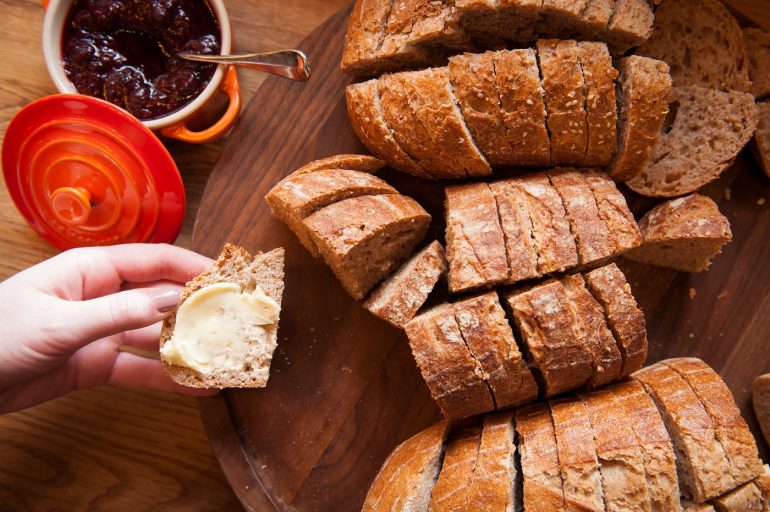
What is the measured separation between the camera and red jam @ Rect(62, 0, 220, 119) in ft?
9.41

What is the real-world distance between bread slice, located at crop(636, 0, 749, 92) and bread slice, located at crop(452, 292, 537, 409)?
160 cm

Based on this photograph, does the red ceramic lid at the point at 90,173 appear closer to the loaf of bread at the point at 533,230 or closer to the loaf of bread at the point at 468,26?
the loaf of bread at the point at 468,26

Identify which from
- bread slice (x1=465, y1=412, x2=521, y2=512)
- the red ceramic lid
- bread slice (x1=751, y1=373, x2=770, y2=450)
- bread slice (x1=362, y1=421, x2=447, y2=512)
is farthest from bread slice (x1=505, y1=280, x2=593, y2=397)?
the red ceramic lid

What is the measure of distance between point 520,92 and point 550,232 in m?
0.64

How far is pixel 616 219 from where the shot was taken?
9.16 feet

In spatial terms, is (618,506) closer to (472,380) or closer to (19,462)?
→ (472,380)

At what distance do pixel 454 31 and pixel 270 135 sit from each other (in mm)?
1084

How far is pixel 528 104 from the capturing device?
8.91ft

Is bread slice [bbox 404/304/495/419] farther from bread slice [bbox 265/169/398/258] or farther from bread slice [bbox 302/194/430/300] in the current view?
bread slice [bbox 265/169/398/258]

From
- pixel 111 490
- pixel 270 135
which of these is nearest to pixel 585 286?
pixel 270 135

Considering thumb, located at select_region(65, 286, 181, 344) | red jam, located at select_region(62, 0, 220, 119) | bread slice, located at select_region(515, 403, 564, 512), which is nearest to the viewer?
thumb, located at select_region(65, 286, 181, 344)

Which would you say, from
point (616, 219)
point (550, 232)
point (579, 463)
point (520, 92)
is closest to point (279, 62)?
point (520, 92)

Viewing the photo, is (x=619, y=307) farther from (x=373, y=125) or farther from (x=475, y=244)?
(x=373, y=125)

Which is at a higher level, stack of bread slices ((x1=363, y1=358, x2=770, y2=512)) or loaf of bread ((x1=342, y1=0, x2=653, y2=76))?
loaf of bread ((x1=342, y1=0, x2=653, y2=76))
